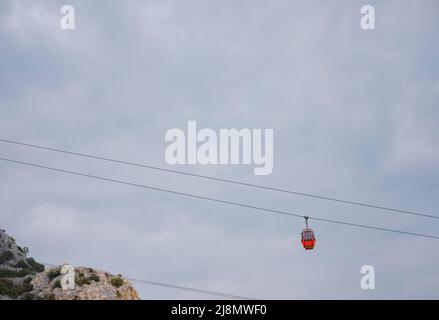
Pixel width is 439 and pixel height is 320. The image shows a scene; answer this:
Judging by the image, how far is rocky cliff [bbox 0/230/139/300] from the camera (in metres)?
51.4

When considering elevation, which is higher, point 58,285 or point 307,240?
point 307,240

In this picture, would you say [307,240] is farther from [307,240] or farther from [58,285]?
[58,285]

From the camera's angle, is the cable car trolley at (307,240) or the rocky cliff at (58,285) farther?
the rocky cliff at (58,285)

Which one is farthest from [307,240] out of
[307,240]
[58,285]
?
[58,285]

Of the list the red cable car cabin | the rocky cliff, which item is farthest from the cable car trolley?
the rocky cliff

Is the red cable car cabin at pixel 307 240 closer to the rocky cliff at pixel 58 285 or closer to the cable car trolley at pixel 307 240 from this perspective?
the cable car trolley at pixel 307 240

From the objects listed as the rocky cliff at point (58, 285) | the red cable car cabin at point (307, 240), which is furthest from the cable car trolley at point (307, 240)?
the rocky cliff at point (58, 285)

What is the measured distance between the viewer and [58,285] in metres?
52.6

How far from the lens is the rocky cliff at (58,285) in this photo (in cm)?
5144
